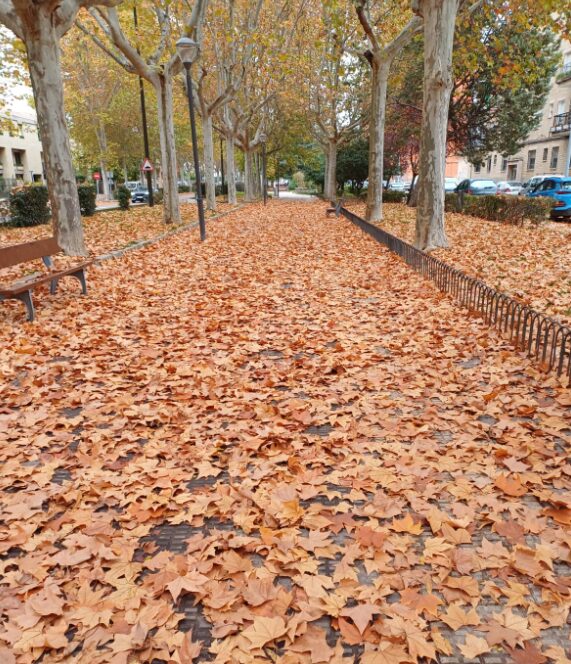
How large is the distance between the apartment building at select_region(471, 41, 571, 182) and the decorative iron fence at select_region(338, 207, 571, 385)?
34.8 meters

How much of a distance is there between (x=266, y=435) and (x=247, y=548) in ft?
4.06

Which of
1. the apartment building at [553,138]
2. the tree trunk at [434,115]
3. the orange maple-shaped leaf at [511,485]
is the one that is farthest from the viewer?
the apartment building at [553,138]

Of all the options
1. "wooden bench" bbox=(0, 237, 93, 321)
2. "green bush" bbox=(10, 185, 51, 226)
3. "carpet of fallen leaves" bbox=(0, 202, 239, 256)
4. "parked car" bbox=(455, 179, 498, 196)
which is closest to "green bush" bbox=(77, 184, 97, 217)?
"carpet of fallen leaves" bbox=(0, 202, 239, 256)

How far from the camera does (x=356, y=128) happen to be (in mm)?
39625

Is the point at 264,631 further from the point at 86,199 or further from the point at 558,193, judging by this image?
the point at 86,199

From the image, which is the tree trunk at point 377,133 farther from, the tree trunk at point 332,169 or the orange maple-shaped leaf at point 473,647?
the orange maple-shaped leaf at point 473,647

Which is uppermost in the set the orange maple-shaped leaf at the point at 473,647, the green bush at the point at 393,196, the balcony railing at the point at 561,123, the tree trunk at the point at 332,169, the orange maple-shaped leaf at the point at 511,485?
the balcony railing at the point at 561,123

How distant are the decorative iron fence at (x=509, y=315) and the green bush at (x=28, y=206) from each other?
14865 millimetres

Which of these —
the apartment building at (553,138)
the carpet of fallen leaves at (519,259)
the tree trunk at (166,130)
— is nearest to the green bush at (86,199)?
the tree trunk at (166,130)

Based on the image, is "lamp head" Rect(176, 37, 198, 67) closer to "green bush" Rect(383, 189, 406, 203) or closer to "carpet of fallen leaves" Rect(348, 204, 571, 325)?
"carpet of fallen leaves" Rect(348, 204, 571, 325)

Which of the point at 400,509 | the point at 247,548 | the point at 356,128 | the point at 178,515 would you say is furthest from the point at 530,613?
the point at 356,128

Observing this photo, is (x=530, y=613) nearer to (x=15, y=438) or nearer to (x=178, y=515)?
(x=178, y=515)

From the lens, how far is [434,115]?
1185 centimetres

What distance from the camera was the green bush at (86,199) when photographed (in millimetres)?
23080
